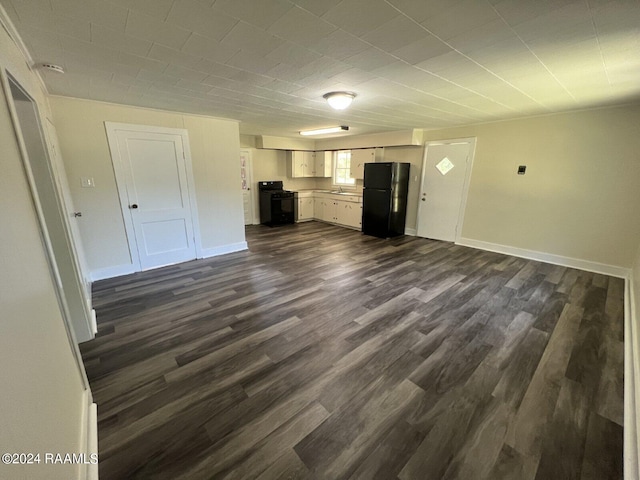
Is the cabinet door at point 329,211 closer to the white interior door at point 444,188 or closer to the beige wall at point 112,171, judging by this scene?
the white interior door at point 444,188

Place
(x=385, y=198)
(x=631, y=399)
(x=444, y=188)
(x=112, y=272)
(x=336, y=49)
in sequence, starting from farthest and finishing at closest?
(x=385, y=198)
(x=444, y=188)
(x=112, y=272)
(x=336, y=49)
(x=631, y=399)

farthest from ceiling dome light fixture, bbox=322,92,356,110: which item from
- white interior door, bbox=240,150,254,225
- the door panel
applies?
white interior door, bbox=240,150,254,225

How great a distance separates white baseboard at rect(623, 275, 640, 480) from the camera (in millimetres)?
1338

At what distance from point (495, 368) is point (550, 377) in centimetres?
37

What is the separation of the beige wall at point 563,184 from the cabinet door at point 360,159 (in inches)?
76.1

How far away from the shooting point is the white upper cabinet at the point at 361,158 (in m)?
6.29

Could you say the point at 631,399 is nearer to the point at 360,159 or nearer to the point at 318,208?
the point at 360,159

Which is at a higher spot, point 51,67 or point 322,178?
point 51,67

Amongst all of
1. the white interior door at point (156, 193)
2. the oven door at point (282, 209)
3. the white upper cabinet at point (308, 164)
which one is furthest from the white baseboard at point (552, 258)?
the white interior door at point (156, 193)

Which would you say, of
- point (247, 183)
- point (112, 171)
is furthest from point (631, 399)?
point (247, 183)

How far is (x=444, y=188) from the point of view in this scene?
17.7ft

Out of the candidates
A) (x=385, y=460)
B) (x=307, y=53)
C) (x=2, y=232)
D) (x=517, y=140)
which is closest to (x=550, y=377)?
(x=385, y=460)

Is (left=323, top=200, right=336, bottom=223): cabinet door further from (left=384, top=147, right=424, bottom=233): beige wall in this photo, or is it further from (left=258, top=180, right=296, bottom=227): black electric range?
(left=384, top=147, right=424, bottom=233): beige wall

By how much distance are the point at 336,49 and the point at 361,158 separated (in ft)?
16.1
